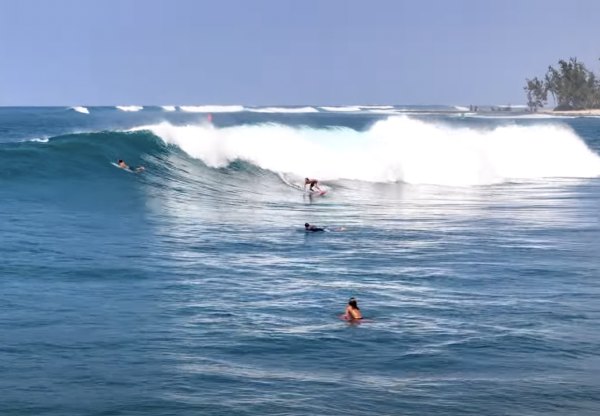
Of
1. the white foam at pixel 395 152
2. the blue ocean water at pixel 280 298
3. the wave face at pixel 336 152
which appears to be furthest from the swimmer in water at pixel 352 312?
the white foam at pixel 395 152

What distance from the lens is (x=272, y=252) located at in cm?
2142

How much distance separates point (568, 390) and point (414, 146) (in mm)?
41276

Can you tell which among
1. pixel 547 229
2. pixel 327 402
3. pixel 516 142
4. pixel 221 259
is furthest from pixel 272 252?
pixel 516 142

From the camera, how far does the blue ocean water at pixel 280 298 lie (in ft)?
38.7

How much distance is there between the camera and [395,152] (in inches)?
2025

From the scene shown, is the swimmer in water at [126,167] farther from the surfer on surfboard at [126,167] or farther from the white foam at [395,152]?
the white foam at [395,152]

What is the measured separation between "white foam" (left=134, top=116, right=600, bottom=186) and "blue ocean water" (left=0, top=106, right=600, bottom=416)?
874cm

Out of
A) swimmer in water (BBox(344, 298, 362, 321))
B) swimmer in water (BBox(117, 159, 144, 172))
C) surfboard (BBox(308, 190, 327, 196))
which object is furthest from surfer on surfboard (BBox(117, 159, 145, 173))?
swimmer in water (BBox(344, 298, 362, 321))

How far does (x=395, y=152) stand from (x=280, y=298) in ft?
116

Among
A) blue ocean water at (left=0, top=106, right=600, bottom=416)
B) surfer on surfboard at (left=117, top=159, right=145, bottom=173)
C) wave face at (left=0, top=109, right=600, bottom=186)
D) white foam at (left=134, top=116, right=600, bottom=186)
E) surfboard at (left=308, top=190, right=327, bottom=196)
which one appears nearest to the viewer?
blue ocean water at (left=0, top=106, right=600, bottom=416)

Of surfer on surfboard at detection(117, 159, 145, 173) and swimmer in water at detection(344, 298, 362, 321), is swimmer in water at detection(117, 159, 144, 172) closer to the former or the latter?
surfer on surfboard at detection(117, 159, 145, 173)

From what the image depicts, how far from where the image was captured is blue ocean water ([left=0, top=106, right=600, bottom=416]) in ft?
38.7

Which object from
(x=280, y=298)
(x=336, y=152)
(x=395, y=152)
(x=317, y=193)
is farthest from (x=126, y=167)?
(x=280, y=298)

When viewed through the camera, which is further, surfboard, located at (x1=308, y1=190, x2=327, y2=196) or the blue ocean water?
surfboard, located at (x1=308, y1=190, x2=327, y2=196)
